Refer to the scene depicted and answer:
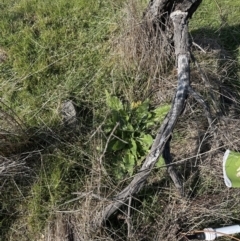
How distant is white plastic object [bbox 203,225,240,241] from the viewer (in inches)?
86.6

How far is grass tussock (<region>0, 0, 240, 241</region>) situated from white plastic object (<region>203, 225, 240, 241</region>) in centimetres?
8

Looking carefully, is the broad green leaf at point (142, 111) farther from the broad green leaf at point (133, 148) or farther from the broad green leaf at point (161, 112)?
the broad green leaf at point (133, 148)

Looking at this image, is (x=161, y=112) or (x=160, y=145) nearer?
(x=160, y=145)

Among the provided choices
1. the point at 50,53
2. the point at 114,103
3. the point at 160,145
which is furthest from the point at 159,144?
the point at 50,53

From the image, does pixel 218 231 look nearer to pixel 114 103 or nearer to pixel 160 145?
pixel 160 145

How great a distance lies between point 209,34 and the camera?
3531 millimetres

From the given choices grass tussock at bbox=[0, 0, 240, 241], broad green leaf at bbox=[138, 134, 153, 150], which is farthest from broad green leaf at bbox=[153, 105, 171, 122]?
broad green leaf at bbox=[138, 134, 153, 150]

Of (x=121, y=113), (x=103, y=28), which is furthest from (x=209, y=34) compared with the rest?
(x=121, y=113)

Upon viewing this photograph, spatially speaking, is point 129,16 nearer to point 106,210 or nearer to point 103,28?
point 103,28

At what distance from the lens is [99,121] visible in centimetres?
277

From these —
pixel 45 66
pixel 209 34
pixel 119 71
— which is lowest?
pixel 209 34

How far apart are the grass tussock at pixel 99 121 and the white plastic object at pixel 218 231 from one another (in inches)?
3.1

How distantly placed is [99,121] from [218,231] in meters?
1.07

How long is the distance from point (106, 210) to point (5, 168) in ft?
2.20
